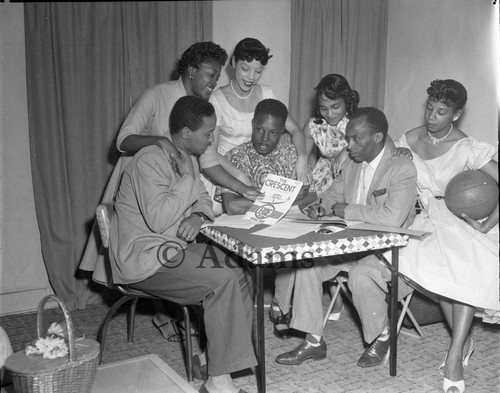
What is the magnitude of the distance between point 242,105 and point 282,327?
1.61 m

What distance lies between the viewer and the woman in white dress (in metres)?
3.30

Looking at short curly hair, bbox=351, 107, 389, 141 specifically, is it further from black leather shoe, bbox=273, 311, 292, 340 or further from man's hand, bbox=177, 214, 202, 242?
black leather shoe, bbox=273, 311, 292, 340

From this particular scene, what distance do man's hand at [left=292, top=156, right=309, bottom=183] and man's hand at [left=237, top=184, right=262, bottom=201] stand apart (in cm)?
48

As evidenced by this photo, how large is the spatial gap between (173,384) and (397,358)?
1.59 m

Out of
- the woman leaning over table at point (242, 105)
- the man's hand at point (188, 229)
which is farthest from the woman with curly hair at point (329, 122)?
the man's hand at point (188, 229)

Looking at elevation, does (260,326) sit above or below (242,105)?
below

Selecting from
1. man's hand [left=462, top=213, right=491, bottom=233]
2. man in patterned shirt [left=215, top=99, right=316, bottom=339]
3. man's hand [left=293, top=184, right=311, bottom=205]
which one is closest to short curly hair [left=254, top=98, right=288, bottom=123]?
man in patterned shirt [left=215, top=99, right=316, bottom=339]

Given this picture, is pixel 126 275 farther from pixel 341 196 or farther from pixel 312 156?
pixel 312 156

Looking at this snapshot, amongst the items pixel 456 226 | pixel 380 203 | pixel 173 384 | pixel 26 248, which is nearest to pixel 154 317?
pixel 26 248

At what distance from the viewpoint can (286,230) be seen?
324 cm

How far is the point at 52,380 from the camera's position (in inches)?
94.7

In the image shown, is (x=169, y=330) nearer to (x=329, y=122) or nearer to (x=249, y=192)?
(x=249, y=192)

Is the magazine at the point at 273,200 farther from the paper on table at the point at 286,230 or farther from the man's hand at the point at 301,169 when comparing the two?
the man's hand at the point at 301,169

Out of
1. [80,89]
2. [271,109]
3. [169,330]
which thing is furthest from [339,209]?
[80,89]
